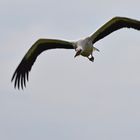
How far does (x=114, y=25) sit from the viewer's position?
19234mm

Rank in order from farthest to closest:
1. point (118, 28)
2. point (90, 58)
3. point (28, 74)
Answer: point (28, 74)
point (118, 28)
point (90, 58)

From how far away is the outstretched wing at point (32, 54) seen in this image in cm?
1961

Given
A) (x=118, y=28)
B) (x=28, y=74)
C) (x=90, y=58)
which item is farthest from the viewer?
(x=28, y=74)

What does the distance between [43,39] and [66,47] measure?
1000mm

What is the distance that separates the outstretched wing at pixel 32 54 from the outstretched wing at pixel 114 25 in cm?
106

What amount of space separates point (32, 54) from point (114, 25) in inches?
144

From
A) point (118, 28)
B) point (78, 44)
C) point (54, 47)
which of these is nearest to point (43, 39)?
point (54, 47)

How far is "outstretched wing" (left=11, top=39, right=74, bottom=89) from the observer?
19.6 m

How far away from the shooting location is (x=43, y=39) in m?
19.8

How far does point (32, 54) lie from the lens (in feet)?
66.8

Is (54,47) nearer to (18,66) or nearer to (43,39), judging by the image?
(43,39)

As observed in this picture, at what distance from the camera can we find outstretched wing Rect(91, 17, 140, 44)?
1897 centimetres

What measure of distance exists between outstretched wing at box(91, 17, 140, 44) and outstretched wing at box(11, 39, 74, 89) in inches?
41.9

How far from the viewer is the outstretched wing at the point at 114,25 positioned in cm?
1897
